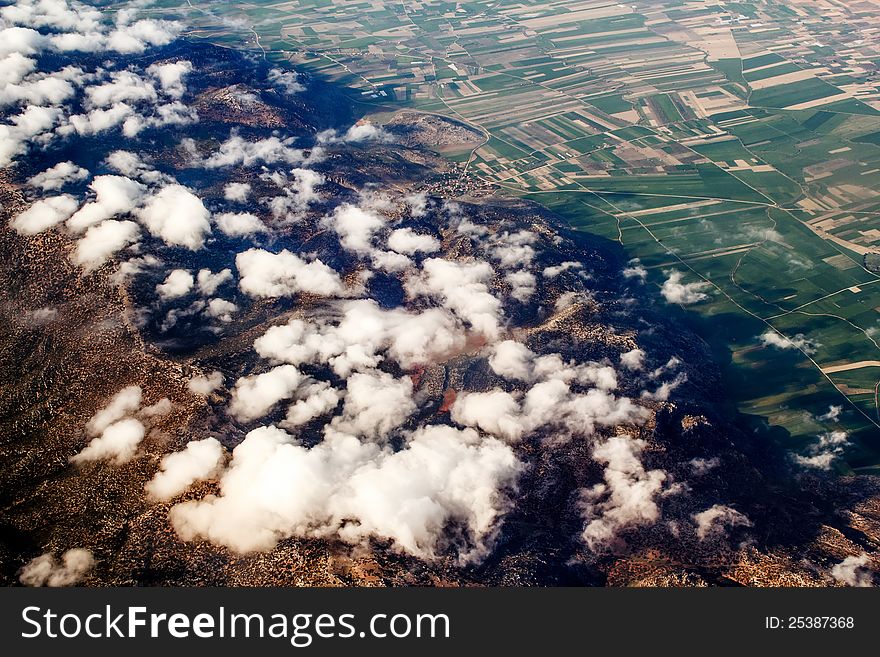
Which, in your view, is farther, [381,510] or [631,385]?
[631,385]

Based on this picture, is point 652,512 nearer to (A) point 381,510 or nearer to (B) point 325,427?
(A) point 381,510

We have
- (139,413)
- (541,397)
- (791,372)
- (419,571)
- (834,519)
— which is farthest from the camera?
(791,372)

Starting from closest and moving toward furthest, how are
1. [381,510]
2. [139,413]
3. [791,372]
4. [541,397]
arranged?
[381,510]
[139,413]
[541,397]
[791,372]

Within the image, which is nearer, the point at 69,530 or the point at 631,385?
the point at 69,530

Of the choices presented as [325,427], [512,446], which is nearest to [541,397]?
[512,446]

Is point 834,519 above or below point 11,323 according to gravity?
below

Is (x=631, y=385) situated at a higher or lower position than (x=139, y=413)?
lower

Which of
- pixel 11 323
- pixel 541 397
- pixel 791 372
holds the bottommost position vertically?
pixel 791 372

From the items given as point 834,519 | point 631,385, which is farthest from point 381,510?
point 834,519

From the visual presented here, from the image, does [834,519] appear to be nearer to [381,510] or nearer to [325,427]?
[381,510]
